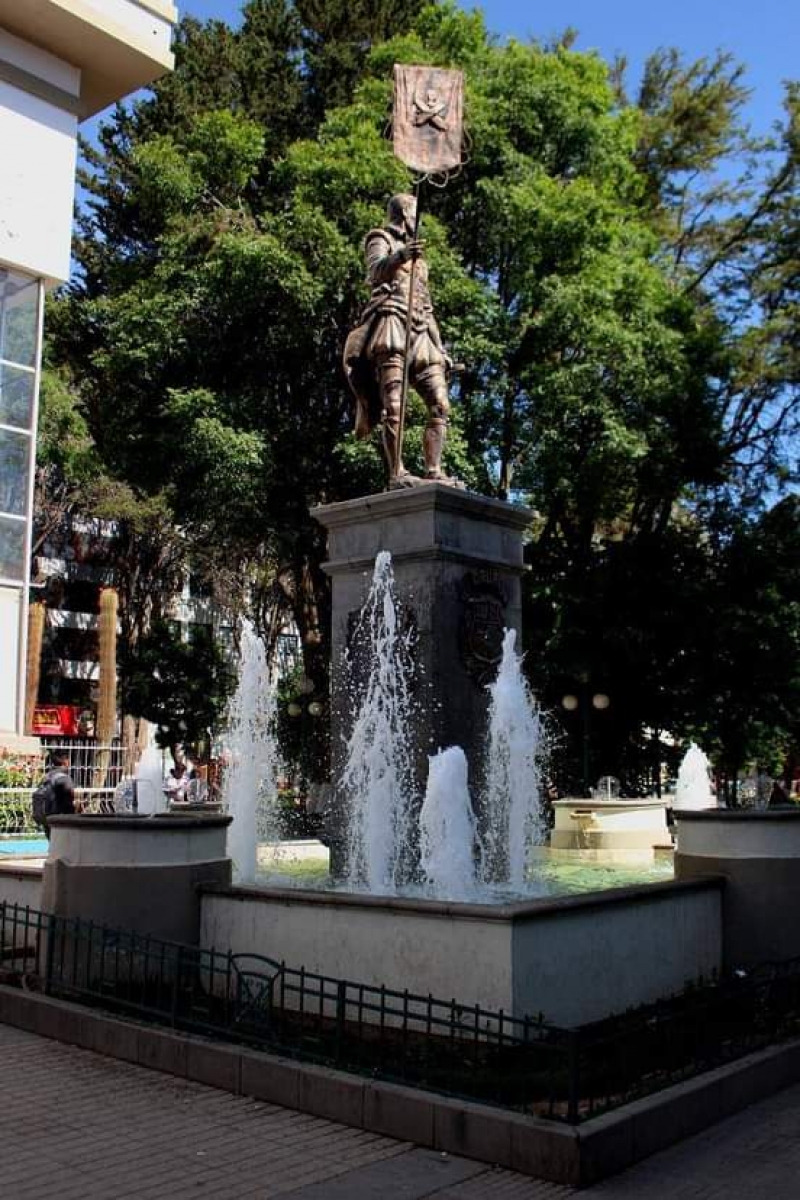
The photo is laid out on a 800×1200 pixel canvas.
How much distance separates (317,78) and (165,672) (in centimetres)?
1950

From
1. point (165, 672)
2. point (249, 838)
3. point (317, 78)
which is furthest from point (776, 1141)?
point (165, 672)

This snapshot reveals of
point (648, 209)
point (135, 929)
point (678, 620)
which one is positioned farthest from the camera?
point (648, 209)

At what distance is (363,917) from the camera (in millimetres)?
7691

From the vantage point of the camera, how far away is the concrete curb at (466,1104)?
5.54 m

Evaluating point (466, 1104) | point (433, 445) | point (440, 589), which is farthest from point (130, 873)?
point (433, 445)

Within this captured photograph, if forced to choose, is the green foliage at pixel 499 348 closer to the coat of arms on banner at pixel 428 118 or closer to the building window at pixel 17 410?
the building window at pixel 17 410

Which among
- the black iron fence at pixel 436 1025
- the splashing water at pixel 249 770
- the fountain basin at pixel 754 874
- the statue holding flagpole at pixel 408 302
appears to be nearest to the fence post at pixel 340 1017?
the black iron fence at pixel 436 1025

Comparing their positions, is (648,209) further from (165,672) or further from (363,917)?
(363,917)

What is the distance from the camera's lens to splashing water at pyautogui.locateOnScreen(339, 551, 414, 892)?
10414 mm

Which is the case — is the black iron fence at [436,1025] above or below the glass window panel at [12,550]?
below

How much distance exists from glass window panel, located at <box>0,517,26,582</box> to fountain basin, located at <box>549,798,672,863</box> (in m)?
13.9

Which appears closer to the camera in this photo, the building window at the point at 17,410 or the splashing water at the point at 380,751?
the splashing water at the point at 380,751

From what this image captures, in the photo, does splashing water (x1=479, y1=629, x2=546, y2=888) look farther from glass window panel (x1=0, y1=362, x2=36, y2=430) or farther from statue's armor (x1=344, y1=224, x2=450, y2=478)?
glass window panel (x1=0, y1=362, x2=36, y2=430)

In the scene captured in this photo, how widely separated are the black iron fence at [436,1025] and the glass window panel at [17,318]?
20.0 m
